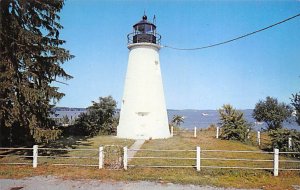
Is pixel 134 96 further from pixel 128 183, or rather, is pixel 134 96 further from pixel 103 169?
pixel 128 183

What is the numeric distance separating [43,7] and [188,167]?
994 cm

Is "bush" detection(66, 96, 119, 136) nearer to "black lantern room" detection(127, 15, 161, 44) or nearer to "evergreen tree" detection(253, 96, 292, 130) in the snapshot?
"black lantern room" detection(127, 15, 161, 44)

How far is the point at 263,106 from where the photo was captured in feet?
120

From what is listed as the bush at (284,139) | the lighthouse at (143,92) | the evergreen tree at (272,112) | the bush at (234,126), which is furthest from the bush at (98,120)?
the evergreen tree at (272,112)

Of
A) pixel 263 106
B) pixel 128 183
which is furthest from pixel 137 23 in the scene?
pixel 263 106

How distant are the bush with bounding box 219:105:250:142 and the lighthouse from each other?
5.16 metres

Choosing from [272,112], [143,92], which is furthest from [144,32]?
[272,112]

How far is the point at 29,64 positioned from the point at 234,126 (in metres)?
17.2

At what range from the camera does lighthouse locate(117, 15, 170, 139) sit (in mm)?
22516

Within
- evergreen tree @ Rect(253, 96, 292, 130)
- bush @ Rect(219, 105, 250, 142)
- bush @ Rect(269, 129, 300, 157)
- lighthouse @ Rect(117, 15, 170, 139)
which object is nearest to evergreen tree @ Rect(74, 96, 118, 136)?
lighthouse @ Rect(117, 15, 170, 139)

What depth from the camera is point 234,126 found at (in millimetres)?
24562

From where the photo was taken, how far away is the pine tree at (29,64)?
43.4ft

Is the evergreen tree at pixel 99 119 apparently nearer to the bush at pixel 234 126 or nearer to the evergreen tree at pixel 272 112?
the bush at pixel 234 126

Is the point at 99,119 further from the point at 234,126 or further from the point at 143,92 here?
the point at 234,126
